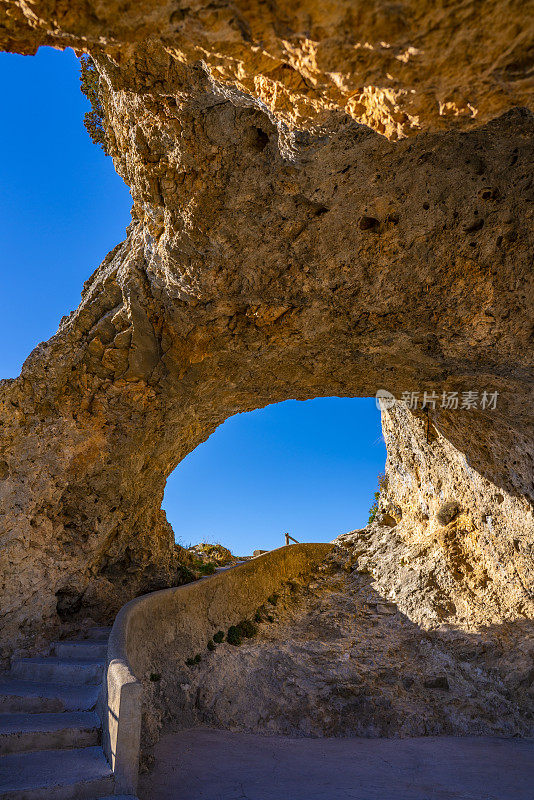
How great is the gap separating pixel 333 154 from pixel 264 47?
2.72 metres

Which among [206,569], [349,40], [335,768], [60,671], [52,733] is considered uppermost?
[349,40]

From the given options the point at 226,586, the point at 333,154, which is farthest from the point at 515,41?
the point at 226,586

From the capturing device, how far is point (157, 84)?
5473mm

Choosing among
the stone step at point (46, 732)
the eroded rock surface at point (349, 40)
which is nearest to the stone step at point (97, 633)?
the stone step at point (46, 732)

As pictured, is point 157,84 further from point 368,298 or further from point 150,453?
point 150,453

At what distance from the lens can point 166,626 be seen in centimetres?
815

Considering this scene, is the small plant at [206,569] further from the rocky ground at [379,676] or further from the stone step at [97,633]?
the stone step at [97,633]

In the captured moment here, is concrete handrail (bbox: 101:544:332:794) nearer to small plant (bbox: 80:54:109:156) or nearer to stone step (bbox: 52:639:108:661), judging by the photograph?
stone step (bbox: 52:639:108:661)

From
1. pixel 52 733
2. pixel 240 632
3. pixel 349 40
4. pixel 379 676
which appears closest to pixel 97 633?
pixel 240 632

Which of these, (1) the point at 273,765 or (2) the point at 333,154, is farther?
(1) the point at 273,765

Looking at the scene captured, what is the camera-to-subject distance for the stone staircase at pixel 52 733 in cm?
402

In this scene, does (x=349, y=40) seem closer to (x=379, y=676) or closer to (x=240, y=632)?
(x=379, y=676)

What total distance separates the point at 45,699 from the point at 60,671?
0.95 meters

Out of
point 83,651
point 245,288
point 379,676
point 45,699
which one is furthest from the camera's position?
point 379,676
